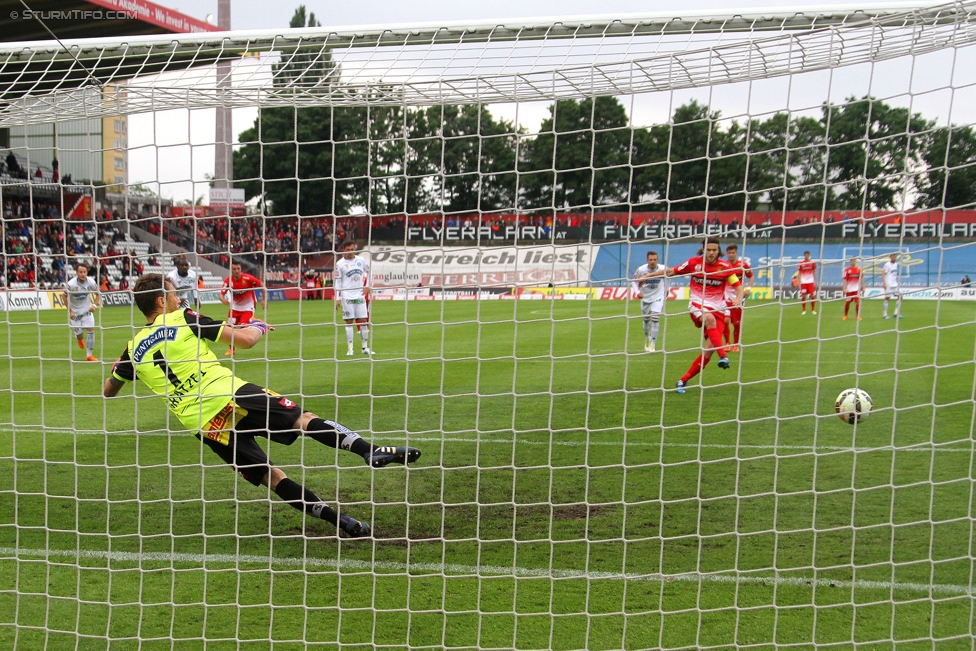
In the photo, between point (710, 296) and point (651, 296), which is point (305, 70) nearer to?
point (710, 296)

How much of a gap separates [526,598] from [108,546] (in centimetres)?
237

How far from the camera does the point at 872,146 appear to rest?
4309 mm

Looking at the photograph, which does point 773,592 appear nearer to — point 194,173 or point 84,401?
point 194,173

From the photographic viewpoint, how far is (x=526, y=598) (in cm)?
379

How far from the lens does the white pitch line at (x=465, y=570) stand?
152 inches

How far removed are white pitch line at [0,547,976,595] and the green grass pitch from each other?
0.02 m

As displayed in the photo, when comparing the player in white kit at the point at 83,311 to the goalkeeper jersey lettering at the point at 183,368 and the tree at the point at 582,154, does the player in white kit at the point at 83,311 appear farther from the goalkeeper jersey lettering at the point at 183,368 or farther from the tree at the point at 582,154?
the tree at the point at 582,154

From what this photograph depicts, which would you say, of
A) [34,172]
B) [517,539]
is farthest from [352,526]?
[34,172]

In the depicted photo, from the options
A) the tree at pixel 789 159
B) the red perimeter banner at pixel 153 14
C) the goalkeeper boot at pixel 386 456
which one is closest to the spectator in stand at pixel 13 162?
the goalkeeper boot at pixel 386 456

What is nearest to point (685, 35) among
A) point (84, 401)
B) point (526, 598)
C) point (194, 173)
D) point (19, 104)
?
point (194, 173)

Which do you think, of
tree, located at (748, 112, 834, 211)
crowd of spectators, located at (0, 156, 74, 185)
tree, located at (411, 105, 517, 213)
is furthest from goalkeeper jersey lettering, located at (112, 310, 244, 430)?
tree, located at (748, 112, 834, 211)

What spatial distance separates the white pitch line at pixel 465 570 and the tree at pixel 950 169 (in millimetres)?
1838

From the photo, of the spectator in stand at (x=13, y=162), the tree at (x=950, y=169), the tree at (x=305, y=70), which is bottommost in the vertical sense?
the tree at (x=950, y=169)

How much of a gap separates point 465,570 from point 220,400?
166 cm
